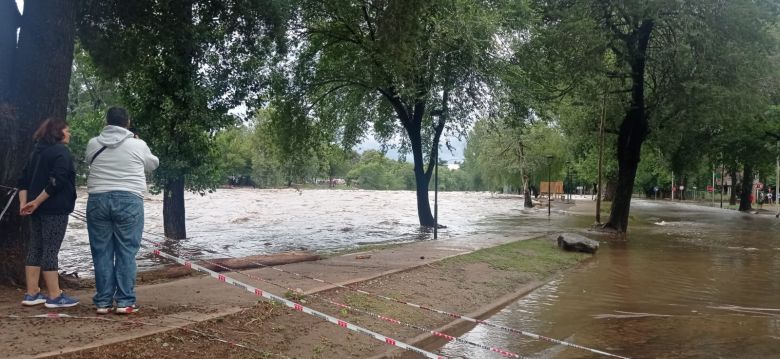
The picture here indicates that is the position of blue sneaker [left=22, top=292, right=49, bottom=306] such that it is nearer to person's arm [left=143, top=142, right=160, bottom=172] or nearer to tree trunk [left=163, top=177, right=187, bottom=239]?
person's arm [left=143, top=142, right=160, bottom=172]

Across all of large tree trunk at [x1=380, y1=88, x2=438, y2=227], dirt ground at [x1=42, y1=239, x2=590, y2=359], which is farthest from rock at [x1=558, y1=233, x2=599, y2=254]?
large tree trunk at [x1=380, y1=88, x2=438, y2=227]

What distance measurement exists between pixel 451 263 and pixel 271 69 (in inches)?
389

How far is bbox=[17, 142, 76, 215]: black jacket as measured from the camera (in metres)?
5.50

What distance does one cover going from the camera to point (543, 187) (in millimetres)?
55625

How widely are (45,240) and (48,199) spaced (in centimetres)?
43

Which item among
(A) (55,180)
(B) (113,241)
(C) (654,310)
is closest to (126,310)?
(B) (113,241)

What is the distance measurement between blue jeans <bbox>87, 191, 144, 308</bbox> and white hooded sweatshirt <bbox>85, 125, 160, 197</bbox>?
0.08 m

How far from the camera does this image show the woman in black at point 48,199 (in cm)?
551

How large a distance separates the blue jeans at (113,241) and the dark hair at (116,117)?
0.71m

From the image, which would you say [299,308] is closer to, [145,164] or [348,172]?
[145,164]

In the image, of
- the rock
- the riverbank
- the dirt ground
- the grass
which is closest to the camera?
the riverbank

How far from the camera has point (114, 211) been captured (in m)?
5.45

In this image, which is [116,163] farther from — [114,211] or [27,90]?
[27,90]

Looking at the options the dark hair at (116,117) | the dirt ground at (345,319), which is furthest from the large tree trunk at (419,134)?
the dark hair at (116,117)
